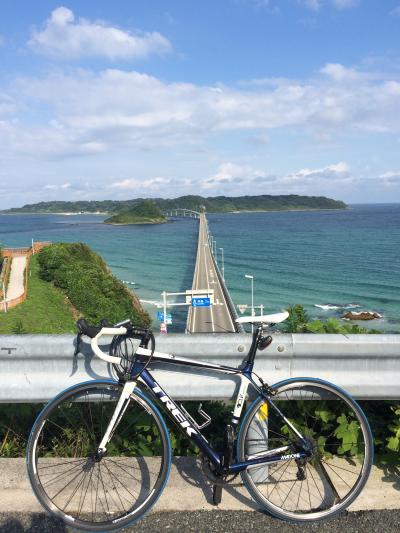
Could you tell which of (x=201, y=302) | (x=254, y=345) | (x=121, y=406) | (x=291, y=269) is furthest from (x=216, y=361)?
(x=291, y=269)

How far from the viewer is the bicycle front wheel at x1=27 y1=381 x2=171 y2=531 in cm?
288

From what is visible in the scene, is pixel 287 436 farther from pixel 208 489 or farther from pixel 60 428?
pixel 60 428

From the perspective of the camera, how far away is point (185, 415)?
3.05 m

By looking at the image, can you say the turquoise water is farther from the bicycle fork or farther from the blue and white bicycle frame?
the bicycle fork

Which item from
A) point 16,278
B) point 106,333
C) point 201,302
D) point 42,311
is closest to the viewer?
point 106,333

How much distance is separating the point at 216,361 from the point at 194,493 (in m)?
0.91

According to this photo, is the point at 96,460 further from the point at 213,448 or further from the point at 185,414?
the point at 213,448

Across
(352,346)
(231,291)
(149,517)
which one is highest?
(352,346)

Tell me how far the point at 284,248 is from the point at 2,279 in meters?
78.2

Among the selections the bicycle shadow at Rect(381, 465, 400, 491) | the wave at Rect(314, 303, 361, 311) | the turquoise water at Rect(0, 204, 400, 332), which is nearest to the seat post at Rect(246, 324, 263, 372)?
the bicycle shadow at Rect(381, 465, 400, 491)

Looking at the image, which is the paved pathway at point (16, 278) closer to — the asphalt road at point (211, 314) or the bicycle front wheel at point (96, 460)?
the asphalt road at point (211, 314)

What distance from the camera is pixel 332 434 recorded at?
3445 mm

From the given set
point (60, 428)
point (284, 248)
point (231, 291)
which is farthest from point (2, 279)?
point (284, 248)

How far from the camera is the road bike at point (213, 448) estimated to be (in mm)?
2904
